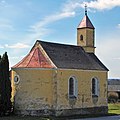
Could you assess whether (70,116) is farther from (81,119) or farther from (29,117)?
(29,117)

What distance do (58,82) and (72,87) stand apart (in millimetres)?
3096

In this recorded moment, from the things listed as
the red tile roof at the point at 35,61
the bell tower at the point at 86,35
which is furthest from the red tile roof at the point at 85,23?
the red tile roof at the point at 35,61

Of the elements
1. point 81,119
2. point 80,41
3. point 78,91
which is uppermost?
point 80,41

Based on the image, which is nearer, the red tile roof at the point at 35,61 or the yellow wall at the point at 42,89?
the yellow wall at the point at 42,89

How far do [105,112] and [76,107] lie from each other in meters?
5.90

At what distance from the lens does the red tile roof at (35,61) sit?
37.6m

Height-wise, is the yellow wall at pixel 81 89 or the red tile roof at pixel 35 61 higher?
the red tile roof at pixel 35 61

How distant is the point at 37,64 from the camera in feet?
123

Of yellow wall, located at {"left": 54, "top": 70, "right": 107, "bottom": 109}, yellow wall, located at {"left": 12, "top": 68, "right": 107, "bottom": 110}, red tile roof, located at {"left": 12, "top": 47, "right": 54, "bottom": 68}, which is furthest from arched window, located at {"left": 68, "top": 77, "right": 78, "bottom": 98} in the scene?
red tile roof, located at {"left": 12, "top": 47, "right": 54, "bottom": 68}

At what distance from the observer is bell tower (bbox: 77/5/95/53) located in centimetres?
4647

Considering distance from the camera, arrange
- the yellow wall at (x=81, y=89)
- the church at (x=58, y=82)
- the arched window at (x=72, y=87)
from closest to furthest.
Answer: the church at (x=58, y=82) → the yellow wall at (x=81, y=89) → the arched window at (x=72, y=87)

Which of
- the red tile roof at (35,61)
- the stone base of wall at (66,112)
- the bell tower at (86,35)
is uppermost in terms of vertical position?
the bell tower at (86,35)

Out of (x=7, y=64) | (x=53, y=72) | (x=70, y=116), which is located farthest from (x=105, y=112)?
(x=7, y=64)

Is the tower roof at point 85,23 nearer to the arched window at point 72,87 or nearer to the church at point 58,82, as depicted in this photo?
the church at point 58,82
